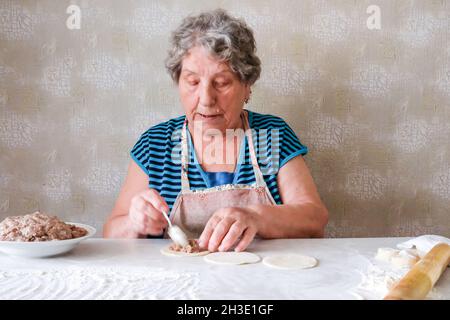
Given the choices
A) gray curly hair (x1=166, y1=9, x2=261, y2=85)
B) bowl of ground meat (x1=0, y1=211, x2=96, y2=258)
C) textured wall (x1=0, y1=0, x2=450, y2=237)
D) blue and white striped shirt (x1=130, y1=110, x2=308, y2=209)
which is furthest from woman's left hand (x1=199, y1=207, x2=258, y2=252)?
textured wall (x1=0, y1=0, x2=450, y2=237)

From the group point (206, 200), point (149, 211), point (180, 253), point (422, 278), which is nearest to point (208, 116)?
point (206, 200)

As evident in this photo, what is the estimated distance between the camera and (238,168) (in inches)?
75.0

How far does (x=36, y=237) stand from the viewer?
126 cm

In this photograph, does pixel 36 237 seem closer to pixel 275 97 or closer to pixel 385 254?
pixel 385 254

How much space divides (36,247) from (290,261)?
2.11 feet

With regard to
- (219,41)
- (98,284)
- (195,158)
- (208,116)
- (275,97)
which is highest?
(219,41)

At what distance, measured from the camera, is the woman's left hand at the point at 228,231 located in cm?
137

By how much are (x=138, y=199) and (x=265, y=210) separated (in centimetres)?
40

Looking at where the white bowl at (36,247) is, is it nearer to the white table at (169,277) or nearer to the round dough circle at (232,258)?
the white table at (169,277)

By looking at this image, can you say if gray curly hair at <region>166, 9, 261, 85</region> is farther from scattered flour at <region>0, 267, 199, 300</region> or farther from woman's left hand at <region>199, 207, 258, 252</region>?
scattered flour at <region>0, 267, 199, 300</region>

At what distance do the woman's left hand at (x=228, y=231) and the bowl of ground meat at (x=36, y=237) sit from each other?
1.12ft

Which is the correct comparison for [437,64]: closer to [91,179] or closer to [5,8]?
[91,179]
